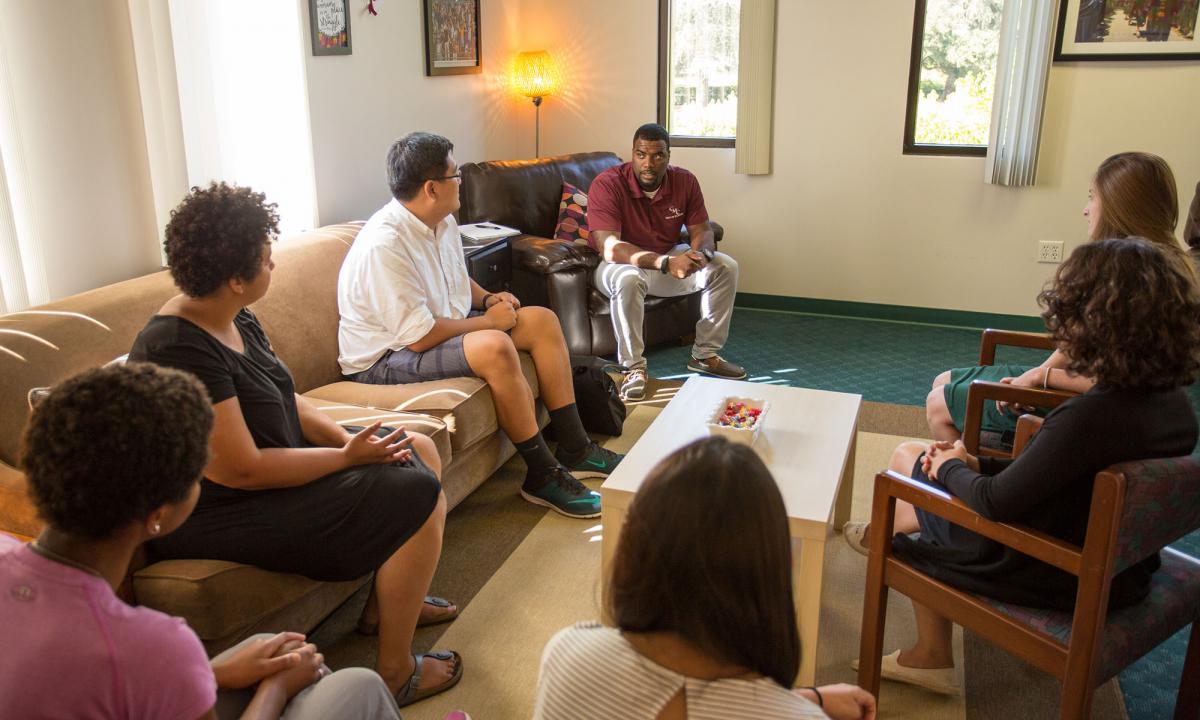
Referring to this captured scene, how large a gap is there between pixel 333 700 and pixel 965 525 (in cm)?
119

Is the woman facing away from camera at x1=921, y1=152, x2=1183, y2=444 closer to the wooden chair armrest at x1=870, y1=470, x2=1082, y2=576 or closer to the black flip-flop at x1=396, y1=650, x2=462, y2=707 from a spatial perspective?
the wooden chair armrest at x1=870, y1=470, x2=1082, y2=576

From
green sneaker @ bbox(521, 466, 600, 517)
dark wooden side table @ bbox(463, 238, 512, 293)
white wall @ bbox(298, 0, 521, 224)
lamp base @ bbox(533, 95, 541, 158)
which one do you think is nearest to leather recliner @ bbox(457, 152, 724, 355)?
dark wooden side table @ bbox(463, 238, 512, 293)

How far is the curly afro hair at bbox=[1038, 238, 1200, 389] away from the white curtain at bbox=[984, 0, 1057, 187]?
3.13 meters

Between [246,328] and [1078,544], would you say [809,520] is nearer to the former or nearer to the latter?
[1078,544]

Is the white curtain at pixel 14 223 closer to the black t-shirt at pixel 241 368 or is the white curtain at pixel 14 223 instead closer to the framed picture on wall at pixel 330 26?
the black t-shirt at pixel 241 368

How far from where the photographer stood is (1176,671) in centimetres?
229

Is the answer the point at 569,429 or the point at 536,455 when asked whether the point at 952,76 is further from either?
the point at 536,455

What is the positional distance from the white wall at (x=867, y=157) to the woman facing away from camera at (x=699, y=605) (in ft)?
14.2

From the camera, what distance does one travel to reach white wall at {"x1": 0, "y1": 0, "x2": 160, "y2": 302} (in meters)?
2.63

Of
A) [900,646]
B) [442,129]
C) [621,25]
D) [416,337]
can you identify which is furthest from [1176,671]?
[621,25]

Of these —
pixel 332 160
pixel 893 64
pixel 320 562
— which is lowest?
pixel 320 562

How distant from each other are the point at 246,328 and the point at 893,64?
379 cm

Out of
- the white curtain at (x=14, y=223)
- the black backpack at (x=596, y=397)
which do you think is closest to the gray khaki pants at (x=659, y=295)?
the black backpack at (x=596, y=397)

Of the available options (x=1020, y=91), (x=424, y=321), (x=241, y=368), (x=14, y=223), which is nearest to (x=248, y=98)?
(x=14, y=223)
